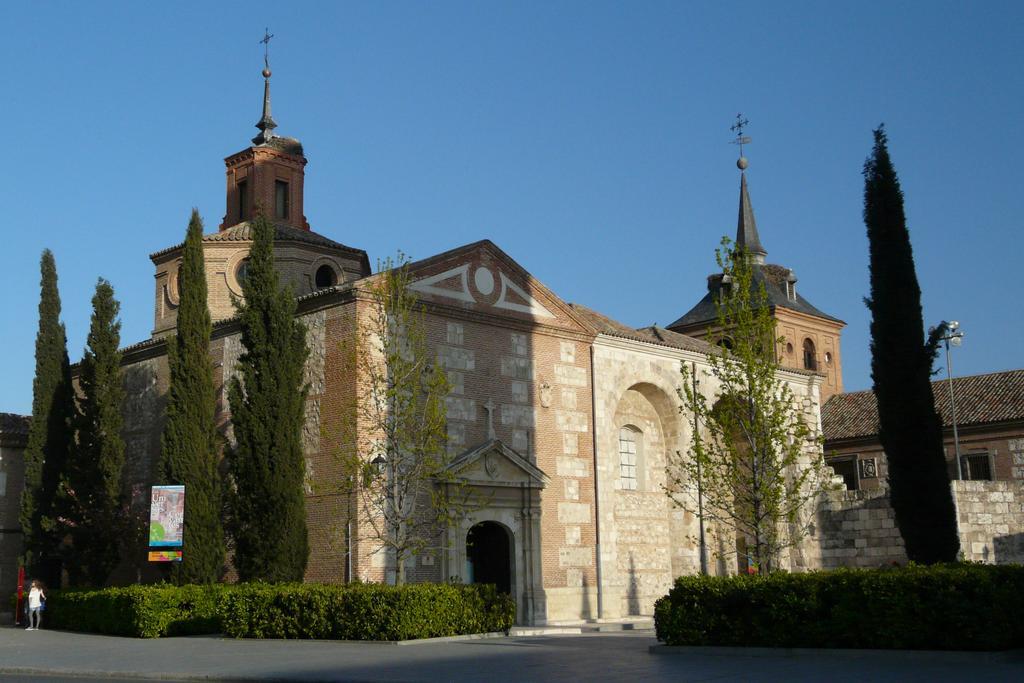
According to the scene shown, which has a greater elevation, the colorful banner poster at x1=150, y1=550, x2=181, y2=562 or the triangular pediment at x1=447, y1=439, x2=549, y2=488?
the triangular pediment at x1=447, y1=439, x2=549, y2=488

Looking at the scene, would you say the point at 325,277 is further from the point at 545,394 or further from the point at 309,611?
the point at 309,611

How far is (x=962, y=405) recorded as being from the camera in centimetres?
4434

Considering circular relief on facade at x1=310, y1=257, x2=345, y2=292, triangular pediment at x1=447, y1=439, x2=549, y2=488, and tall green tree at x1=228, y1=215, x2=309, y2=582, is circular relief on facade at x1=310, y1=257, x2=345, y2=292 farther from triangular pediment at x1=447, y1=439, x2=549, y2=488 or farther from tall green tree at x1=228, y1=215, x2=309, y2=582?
triangular pediment at x1=447, y1=439, x2=549, y2=488

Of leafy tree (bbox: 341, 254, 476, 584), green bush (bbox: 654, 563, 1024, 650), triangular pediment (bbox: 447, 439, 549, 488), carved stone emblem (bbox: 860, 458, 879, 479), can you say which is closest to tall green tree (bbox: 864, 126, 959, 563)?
green bush (bbox: 654, 563, 1024, 650)

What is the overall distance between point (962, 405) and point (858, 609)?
3298 centimetres

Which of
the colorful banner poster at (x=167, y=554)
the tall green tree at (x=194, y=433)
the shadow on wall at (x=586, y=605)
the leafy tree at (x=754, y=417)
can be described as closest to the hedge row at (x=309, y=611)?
the colorful banner poster at (x=167, y=554)

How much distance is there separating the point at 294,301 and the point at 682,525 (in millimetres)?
13632

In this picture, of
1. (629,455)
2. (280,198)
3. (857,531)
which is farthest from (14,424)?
(857,531)

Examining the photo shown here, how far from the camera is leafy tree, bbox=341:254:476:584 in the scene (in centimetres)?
2267

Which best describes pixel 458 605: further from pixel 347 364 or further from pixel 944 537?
pixel 944 537

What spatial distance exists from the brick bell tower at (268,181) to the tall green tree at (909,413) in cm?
2001

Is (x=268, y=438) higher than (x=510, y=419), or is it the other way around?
(x=510, y=419)

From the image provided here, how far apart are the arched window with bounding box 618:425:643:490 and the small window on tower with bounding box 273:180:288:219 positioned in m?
12.5

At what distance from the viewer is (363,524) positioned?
23.4 meters
